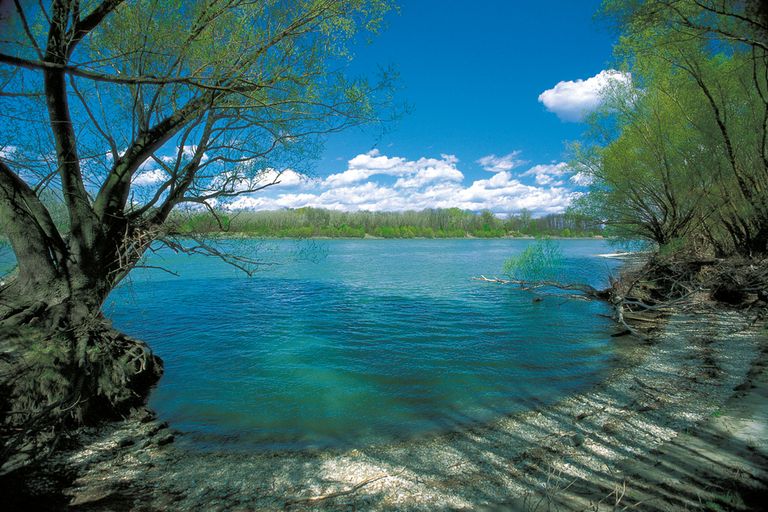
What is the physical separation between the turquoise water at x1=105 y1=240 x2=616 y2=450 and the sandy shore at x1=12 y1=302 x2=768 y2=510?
699 mm

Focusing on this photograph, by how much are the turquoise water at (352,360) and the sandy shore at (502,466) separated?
699 mm

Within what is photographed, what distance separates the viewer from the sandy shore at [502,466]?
14.5 feet

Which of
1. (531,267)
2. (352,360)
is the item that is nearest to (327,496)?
(352,360)

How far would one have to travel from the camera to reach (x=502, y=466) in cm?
542

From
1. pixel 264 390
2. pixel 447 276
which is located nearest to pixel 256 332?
pixel 264 390

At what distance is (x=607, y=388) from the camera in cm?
848

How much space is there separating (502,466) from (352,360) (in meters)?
6.42

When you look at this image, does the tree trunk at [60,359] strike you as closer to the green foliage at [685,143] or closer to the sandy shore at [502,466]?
the sandy shore at [502,466]

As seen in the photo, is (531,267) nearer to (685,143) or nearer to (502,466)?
(685,143)

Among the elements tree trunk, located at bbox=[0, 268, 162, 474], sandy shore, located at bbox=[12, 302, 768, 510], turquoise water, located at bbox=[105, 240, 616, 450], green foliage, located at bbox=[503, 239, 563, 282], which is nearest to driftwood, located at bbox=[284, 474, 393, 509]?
sandy shore, located at bbox=[12, 302, 768, 510]

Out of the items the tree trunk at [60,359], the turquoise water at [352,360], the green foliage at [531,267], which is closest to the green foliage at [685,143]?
the turquoise water at [352,360]

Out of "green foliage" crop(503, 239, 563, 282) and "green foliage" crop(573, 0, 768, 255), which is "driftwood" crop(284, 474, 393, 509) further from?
"green foliage" crop(503, 239, 563, 282)

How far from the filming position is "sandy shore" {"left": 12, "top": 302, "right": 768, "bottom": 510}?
4406 millimetres

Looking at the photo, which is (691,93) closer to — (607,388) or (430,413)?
(607,388)
